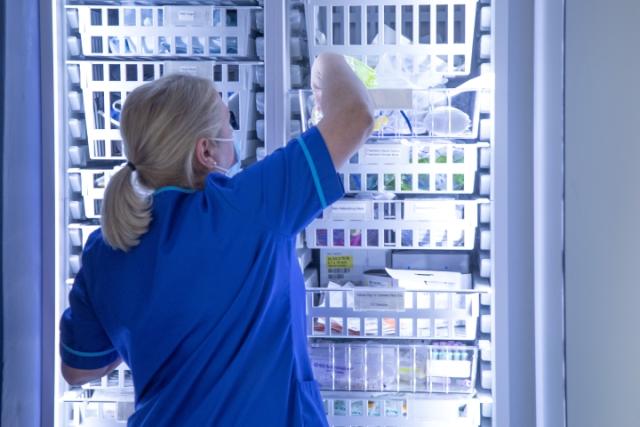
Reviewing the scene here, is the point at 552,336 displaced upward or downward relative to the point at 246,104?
downward

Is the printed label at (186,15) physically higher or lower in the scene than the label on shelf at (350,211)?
higher

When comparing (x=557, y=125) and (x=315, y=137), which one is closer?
(x=315, y=137)

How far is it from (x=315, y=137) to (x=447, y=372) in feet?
2.52

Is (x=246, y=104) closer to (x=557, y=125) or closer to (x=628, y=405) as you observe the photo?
(x=557, y=125)

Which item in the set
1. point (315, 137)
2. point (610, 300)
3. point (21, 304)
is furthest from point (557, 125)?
point (21, 304)

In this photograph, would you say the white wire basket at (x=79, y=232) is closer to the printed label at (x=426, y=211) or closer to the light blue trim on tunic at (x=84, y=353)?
the light blue trim on tunic at (x=84, y=353)

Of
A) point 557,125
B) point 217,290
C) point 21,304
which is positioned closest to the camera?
point 217,290

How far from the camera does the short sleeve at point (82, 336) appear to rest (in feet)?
4.15

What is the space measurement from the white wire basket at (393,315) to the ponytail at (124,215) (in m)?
0.58

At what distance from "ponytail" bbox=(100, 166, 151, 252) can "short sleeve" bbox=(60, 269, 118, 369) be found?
14 cm

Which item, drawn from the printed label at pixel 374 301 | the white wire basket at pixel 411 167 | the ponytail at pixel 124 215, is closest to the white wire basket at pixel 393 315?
the printed label at pixel 374 301

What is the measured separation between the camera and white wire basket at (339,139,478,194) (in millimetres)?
1653

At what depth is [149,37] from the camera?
1654 millimetres

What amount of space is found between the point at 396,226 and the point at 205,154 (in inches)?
23.7
